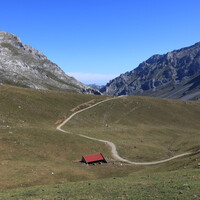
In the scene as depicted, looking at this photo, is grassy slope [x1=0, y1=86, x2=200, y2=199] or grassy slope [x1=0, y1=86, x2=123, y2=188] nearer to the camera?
grassy slope [x1=0, y1=86, x2=200, y2=199]

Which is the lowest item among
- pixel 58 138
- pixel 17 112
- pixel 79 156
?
pixel 79 156

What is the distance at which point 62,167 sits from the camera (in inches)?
1896

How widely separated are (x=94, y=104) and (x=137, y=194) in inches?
4368

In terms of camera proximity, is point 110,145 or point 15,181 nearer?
point 15,181

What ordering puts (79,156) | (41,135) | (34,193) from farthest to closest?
(41,135) < (79,156) < (34,193)

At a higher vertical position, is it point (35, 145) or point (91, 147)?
point (35, 145)

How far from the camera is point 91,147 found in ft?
223

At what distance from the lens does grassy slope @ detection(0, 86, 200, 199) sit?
26078 millimetres

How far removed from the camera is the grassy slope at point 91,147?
2608 centimetres

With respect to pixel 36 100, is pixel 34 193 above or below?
below

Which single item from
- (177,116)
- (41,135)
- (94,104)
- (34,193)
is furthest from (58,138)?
(177,116)

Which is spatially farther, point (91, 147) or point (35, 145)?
point (91, 147)

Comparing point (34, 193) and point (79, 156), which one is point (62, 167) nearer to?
point (79, 156)

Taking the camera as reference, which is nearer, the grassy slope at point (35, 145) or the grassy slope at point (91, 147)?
the grassy slope at point (91, 147)
